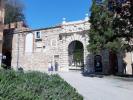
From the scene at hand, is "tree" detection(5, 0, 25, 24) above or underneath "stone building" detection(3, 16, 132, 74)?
above

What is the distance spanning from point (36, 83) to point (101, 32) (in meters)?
18.1

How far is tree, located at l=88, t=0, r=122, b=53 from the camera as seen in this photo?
24562 millimetres

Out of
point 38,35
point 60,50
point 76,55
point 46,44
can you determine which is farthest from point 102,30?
point 38,35

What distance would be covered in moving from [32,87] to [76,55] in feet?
88.3

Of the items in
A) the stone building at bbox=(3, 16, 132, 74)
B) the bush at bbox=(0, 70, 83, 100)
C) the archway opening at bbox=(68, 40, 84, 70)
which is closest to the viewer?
the bush at bbox=(0, 70, 83, 100)

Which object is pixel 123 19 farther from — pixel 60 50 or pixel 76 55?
pixel 60 50

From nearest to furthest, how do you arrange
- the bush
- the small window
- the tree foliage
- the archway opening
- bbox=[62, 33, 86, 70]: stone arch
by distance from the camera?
the bush, the tree foliage, the archway opening, bbox=[62, 33, 86, 70]: stone arch, the small window

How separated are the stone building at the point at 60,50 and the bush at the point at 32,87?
2254cm

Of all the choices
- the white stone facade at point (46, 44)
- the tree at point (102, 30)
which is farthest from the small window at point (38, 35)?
the tree at point (102, 30)

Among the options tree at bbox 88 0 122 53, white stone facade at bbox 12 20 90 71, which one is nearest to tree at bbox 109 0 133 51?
tree at bbox 88 0 122 53

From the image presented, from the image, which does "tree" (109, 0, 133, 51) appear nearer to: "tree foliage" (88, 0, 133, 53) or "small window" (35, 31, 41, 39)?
"tree foliage" (88, 0, 133, 53)

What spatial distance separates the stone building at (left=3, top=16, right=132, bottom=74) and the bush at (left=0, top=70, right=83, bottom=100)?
22541mm

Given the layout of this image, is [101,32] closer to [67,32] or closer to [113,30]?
[113,30]

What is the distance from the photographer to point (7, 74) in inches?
311
